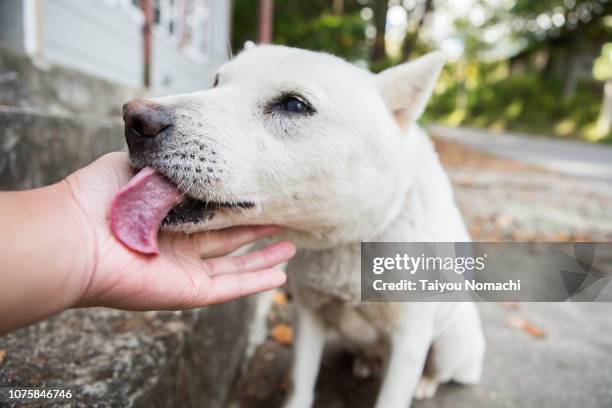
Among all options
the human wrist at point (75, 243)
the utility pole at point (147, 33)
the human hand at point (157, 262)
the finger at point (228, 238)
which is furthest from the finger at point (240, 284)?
the utility pole at point (147, 33)

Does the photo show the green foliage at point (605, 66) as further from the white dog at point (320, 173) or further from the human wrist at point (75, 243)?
the human wrist at point (75, 243)

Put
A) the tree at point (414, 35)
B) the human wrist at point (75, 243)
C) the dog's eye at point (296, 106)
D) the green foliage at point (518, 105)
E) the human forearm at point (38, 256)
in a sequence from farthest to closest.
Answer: the green foliage at point (518, 105) < the tree at point (414, 35) < the dog's eye at point (296, 106) < the human wrist at point (75, 243) < the human forearm at point (38, 256)

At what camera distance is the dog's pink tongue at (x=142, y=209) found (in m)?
1.16

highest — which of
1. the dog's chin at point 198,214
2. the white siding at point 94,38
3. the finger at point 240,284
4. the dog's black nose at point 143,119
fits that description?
the white siding at point 94,38

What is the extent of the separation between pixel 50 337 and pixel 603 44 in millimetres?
35713

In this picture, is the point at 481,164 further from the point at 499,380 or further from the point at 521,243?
the point at 499,380

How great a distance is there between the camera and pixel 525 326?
9.70 ft

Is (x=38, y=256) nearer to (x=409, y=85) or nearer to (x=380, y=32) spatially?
(x=409, y=85)

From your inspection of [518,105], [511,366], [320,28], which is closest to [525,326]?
[511,366]

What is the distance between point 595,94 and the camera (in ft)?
85.7

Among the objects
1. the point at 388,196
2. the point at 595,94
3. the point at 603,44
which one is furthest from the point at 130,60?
the point at 603,44

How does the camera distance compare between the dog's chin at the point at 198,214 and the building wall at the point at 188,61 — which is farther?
the building wall at the point at 188,61

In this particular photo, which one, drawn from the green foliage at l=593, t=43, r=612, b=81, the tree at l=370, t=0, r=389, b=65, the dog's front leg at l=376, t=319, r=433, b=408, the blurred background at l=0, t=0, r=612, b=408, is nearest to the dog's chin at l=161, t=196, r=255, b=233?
the blurred background at l=0, t=0, r=612, b=408

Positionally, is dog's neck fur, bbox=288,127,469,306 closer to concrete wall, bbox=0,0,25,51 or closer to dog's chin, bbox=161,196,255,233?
dog's chin, bbox=161,196,255,233
